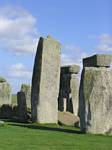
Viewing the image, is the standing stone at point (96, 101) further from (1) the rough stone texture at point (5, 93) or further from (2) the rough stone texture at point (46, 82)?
(1) the rough stone texture at point (5, 93)

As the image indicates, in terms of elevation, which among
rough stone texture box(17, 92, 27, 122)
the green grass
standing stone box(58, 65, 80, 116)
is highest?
standing stone box(58, 65, 80, 116)

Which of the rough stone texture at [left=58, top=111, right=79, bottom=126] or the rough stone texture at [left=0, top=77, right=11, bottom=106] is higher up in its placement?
the rough stone texture at [left=0, top=77, right=11, bottom=106]

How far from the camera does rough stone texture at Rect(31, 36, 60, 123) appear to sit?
931 inches

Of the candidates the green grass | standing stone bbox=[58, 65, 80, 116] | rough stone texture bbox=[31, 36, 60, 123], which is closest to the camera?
the green grass

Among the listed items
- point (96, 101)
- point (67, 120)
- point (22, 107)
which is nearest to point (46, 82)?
point (67, 120)

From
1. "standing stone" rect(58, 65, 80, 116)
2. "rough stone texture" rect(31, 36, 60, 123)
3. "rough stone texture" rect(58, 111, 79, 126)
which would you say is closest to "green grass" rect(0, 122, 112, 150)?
"rough stone texture" rect(58, 111, 79, 126)

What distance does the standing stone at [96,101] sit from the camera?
58.7 feet

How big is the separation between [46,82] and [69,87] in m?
8.13

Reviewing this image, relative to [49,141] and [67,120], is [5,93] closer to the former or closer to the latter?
[67,120]

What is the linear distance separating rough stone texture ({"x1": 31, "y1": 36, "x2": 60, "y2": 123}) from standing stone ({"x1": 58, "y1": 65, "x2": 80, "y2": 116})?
20.4 ft

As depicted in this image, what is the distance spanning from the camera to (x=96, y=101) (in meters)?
17.9

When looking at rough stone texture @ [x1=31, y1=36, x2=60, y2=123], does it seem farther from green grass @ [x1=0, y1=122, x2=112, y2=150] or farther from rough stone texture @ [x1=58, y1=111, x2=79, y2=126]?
green grass @ [x1=0, y1=122, x2=112, y2=150]

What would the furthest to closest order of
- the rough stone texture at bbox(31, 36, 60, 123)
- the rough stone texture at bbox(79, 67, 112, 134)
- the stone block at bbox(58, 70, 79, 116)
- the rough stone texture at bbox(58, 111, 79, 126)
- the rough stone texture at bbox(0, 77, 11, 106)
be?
1. the rough stone texture at bbox(0, 77, 11, 106)
2. the stone block at bbox(58, 70, 79, 116)
3. the rough stone texture at bbox(31, 36, 60, 123)
4. the rough stone texture at bbox(58, 111, 79, 126)
5. the rough stone texture at bbox(79, 67, 112, 134)

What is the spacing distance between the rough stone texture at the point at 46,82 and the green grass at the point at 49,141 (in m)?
5.17
